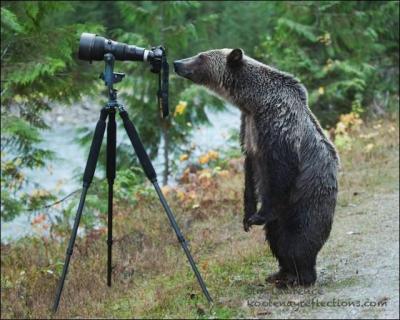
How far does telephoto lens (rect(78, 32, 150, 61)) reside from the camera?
541 centimetres

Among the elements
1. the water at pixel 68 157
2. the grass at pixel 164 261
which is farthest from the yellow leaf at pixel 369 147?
the water at pixel 68 157

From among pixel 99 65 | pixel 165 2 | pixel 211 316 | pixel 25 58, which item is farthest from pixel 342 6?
pixel 211 316

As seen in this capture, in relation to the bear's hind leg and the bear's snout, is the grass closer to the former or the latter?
the bear's hind leg

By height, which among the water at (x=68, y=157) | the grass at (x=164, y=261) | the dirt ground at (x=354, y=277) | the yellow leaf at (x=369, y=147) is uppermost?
the yellow leaf at (x=369, y=147)

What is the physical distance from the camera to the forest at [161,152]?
23.3ft

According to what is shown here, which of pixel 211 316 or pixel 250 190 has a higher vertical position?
pixel 250 190

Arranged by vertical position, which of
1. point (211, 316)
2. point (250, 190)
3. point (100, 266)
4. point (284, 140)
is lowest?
point (100, 266)

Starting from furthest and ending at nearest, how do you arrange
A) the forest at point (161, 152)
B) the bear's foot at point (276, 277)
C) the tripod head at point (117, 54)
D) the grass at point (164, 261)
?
the forest at point (161, 152)
the grass at point (164, 261)
the bear's foot at point (276, 277)
the tripod head at point (117, 54)

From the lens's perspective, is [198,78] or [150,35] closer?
[198,78]

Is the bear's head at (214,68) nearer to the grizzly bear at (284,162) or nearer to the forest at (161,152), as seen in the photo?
the grizzly bear at (284,162)

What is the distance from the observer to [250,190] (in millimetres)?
6070

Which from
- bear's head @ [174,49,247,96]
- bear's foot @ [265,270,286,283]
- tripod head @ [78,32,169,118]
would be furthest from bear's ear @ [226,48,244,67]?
bear's foot @ [265,270,286,283]

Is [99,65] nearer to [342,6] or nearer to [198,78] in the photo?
[342,6]

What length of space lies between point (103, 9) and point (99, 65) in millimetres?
14258
